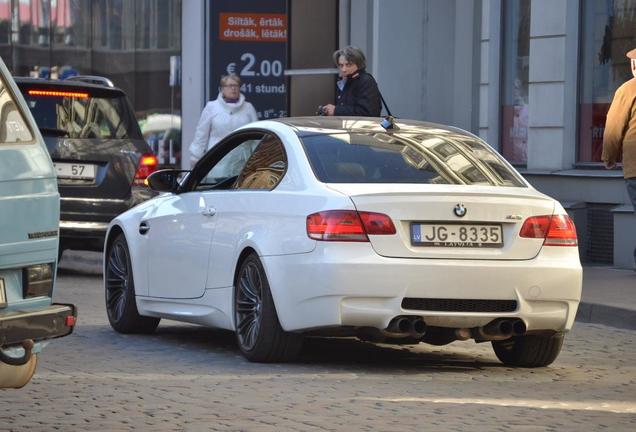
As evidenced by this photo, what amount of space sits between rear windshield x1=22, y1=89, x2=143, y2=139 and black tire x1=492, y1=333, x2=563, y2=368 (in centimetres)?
653

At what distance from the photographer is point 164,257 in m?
10.8

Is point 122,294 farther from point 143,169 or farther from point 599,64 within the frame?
point 599,64

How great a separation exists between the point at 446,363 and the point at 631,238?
6.78m

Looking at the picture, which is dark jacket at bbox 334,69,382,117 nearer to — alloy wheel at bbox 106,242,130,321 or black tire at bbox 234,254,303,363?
alloy wheel at bbox 106,242,130,321

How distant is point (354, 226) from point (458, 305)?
72 centimetres

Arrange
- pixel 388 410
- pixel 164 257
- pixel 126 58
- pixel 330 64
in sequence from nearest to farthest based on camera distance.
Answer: pixel 388 410, pixel 164 257, pixel 330 64, pixel 126 58

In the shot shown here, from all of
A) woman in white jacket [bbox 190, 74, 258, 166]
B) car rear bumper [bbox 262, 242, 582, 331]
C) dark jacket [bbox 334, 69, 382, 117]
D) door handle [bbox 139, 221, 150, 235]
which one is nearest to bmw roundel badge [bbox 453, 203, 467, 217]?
car rear bumper [bbox 262, 242, 582, 331]

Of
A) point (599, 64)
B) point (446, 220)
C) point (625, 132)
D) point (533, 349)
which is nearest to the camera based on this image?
point (446, 220)

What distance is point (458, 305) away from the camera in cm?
915

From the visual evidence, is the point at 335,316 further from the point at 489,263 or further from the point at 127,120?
the point at 127,120

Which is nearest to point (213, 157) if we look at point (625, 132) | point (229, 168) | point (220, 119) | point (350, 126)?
point (229, 168)

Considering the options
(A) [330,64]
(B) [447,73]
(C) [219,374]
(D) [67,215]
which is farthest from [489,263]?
(A) [330,64]

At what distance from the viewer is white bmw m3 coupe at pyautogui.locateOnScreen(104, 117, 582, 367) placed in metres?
9.05

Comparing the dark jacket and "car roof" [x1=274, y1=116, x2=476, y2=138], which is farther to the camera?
the dark jacket
